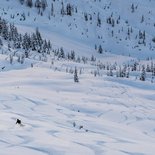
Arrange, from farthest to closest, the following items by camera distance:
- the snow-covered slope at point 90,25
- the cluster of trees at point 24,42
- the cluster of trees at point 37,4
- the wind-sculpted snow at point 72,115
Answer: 1. the cluster of trees at point 37,4
2. the snow-covered slope at point 90,25
3. the cluster of trees at point 24,42
4. the wind-sculpted snow at point 72,115

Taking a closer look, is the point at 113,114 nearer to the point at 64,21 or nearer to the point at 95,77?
the point at 95,77

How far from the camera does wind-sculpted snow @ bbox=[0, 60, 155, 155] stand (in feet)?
21.1

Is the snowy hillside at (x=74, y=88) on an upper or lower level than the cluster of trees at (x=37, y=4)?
lower

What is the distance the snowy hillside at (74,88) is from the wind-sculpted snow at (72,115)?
1 centimetres

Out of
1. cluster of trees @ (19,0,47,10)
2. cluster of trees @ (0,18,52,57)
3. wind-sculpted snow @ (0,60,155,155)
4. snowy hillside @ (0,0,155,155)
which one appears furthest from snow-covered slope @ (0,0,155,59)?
wind-sculpted snow @ (0,60,155,155)

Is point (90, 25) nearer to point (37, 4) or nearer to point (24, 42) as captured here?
point (37, 4)

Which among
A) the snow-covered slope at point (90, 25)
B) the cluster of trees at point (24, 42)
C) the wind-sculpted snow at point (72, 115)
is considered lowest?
the wind-sculpted snow at point (72, 115)

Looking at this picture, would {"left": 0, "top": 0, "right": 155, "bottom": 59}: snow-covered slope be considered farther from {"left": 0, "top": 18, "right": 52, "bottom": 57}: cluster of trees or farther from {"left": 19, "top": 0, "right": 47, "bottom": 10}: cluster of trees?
{"left": 0, "top": 18, "right": 52, "bottom": 57}: cluster of trees

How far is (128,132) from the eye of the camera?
917 cm

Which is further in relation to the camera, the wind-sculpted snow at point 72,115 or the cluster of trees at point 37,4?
the cluster of trees at point 37,4

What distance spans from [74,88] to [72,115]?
15.2 feet

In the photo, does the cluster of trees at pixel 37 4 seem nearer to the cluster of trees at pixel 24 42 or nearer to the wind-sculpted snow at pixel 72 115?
the cluster of trees at pixel 24 42

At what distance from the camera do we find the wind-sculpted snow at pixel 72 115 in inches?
253

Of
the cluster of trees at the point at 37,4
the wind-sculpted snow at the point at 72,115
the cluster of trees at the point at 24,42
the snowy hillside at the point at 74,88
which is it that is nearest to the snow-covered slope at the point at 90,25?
the snowy hillside at the point at 74,88
